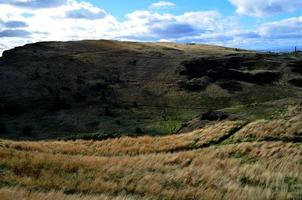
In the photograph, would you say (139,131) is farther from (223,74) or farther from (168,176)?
(168,176)

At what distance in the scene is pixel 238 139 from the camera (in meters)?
35.0

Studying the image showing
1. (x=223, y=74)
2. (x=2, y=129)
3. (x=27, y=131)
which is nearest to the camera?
(x=27, y=131)

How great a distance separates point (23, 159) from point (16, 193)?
8220 mm

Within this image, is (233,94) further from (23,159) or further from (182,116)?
(23,159)

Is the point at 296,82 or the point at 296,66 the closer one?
the point at 296,82

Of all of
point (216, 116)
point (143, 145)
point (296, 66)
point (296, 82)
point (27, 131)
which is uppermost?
point (296, 66)

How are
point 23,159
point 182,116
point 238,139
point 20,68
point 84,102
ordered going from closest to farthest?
point 23,159
point 238,139
point 182,116
point 84,102
point 20,68

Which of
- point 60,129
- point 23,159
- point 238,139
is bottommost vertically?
point 60,129

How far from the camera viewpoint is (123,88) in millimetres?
90250

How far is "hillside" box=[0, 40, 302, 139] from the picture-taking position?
69.6 m

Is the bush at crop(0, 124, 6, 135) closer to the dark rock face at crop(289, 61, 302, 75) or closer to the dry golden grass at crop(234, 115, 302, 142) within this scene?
the dry golden grass at crop(234, 115, 302, 142)

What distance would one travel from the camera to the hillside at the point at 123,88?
6962 cm

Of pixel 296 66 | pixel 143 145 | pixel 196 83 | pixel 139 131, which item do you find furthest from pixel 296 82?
pixel 143 145

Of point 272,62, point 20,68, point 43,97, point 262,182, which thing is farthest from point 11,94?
point 262,182
